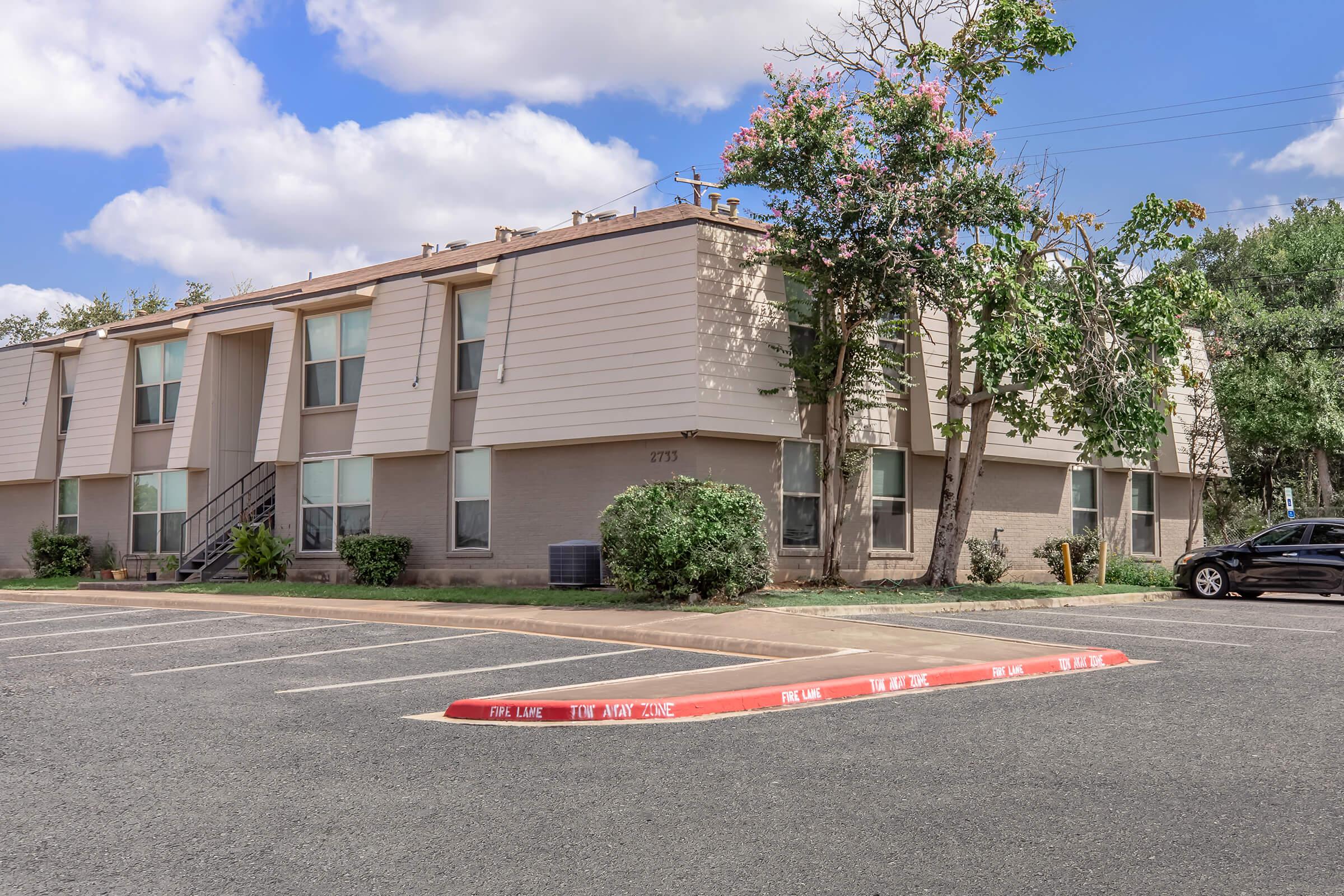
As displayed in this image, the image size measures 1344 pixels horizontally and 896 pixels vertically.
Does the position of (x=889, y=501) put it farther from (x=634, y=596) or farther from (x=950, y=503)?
(x=634, y=596)

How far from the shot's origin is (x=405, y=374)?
2331cm

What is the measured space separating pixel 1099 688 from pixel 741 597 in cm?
809

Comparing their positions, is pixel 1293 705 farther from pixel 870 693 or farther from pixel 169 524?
pixel 169 524

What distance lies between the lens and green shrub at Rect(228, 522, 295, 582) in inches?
952

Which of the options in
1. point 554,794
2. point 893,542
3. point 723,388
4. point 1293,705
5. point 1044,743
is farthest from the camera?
point 893,542

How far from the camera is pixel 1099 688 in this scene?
1017 centimetres

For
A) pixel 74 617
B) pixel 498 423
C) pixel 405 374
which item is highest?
pixel 405 374

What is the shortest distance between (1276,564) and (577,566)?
498 inches

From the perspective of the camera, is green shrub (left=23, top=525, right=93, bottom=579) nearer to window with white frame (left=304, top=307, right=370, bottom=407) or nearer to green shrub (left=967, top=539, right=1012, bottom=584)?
window with white frame (left=304, top=307, right=370, bottom=407)

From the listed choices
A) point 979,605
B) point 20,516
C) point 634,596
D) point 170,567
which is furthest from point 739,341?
point 20,516

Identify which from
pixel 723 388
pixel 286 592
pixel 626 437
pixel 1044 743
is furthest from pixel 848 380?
pixel 1044 743

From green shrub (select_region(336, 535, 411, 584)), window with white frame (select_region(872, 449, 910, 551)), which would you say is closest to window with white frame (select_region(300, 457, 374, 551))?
green shrub (select_region(336, 535, 411, 584))

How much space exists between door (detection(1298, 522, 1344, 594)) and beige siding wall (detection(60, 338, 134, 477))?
25515 mm

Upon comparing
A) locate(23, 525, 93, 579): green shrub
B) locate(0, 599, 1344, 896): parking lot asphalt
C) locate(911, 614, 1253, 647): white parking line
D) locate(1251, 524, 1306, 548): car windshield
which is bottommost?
locate(911, 614, 1253, 647): white parking line
